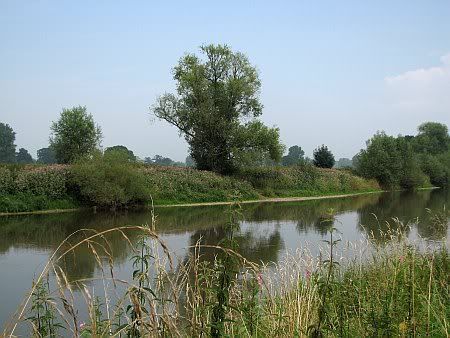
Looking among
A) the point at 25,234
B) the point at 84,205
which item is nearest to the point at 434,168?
the point at 84,205

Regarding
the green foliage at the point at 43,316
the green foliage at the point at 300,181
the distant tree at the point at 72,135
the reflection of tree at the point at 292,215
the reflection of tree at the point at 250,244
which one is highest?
the distant tree at the point at 72,135

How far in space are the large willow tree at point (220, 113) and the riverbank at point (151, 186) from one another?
245cm

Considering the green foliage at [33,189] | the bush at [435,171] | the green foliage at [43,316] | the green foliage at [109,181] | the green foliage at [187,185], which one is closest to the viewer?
the green foliage at [43,316]

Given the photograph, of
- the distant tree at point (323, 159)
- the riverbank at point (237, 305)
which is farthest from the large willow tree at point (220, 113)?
the riverbank at point (237, 305)

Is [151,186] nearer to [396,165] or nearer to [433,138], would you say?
[396,165]

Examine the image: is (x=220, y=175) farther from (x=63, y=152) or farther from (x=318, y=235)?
(x=318, y=235)

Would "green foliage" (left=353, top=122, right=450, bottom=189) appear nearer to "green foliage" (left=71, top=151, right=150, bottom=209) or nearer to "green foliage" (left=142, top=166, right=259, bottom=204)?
"green foliage" (left=142, top=166, right=259, bottom=204)

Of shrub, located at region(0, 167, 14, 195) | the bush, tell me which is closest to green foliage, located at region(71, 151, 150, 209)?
shrub, located at region(0, 167, 14, 195)

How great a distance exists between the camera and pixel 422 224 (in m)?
19.7

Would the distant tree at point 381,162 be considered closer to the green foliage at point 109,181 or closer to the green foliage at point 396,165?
the green foliage at point 396,165

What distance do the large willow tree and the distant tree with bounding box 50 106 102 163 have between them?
680 cm

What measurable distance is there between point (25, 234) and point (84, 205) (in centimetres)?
967

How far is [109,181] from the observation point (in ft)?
90.3

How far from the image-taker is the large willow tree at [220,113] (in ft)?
129
